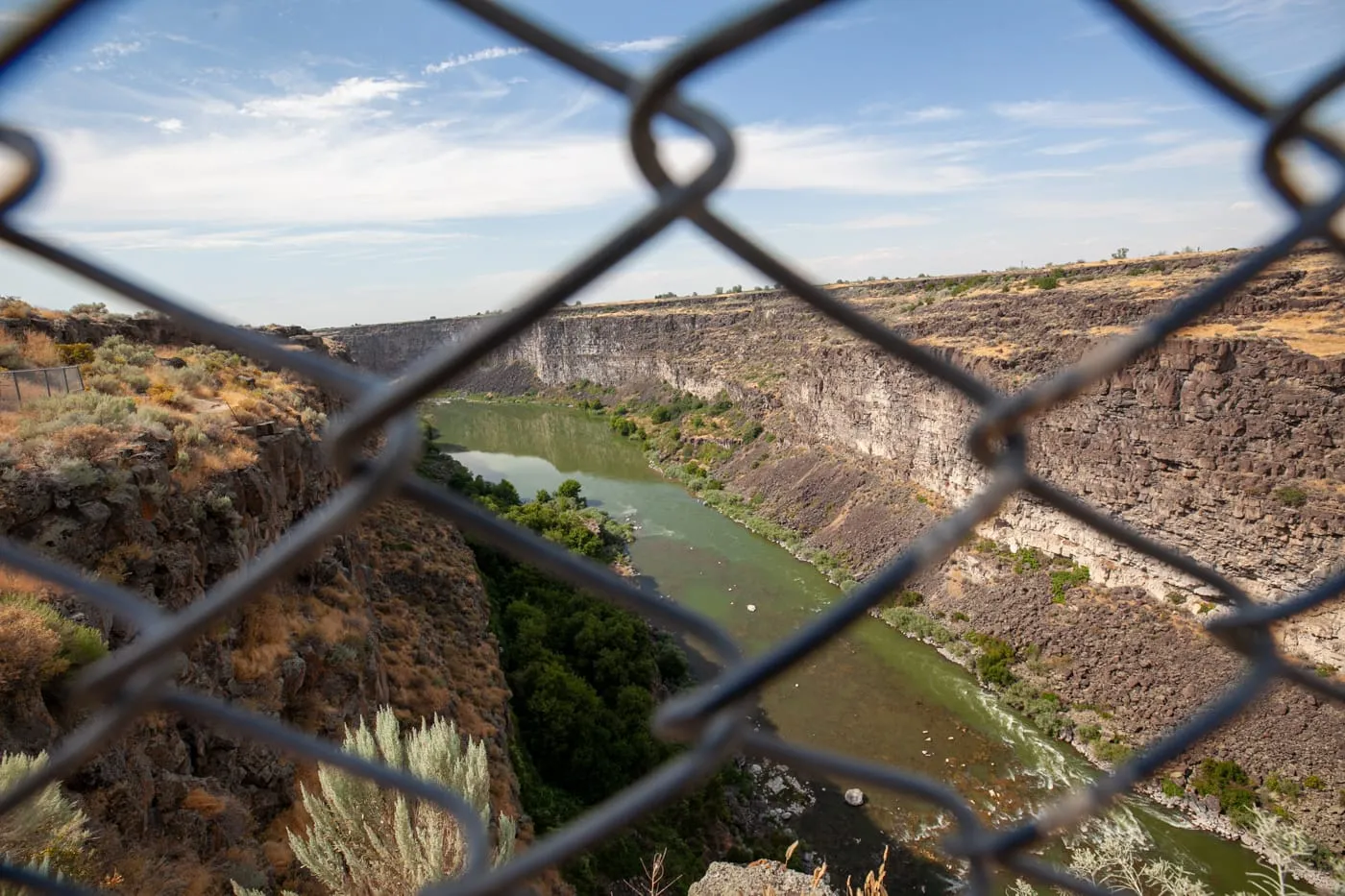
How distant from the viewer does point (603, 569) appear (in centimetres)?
59

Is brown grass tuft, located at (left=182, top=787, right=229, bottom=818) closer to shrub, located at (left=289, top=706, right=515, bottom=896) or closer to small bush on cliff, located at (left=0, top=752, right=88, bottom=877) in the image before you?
shrub, located at (left=289, top=706, right=515, bottom=896)

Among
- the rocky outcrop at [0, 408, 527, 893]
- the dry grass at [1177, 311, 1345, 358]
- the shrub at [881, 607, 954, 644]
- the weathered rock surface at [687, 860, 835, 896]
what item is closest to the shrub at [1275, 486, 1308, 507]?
the dry grass at [1177, 311, 1345, 358]

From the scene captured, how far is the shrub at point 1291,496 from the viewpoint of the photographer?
35.4 feet

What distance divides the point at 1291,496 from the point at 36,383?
54.7ft

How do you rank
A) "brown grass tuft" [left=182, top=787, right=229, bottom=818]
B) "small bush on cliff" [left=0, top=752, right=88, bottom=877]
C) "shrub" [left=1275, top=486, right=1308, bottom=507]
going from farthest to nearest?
"shrub" [left=1275, top=486, right=1308, bottom=507]
"brown grass tuft" [left=182, top=787, right=229, bottom=818]
"small bush on cliff" [left=0, top=752, right=88, bottom=877]

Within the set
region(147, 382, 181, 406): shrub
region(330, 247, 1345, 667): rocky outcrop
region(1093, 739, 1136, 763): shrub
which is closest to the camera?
region(147, 382, 181, 406): shrub

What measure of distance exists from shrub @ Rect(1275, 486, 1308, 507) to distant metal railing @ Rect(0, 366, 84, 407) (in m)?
16.3

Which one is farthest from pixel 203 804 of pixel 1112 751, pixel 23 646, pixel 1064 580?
pixel 1064 580

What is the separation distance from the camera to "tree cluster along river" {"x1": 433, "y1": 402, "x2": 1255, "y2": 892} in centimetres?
952

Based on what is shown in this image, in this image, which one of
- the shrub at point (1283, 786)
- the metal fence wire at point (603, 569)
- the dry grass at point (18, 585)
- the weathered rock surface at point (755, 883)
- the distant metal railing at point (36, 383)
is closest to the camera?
the metal fence wire at point (603, 569)

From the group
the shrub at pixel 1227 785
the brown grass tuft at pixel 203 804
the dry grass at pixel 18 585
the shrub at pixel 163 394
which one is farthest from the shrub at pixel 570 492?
the dry grass at pixel 18 585

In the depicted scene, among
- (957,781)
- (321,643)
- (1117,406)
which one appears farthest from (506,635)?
(1117,406)

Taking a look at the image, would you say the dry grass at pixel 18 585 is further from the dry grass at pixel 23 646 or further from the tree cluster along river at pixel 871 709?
the tree cluster along river at pixel 871 709

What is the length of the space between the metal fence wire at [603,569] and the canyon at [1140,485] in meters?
4.96
